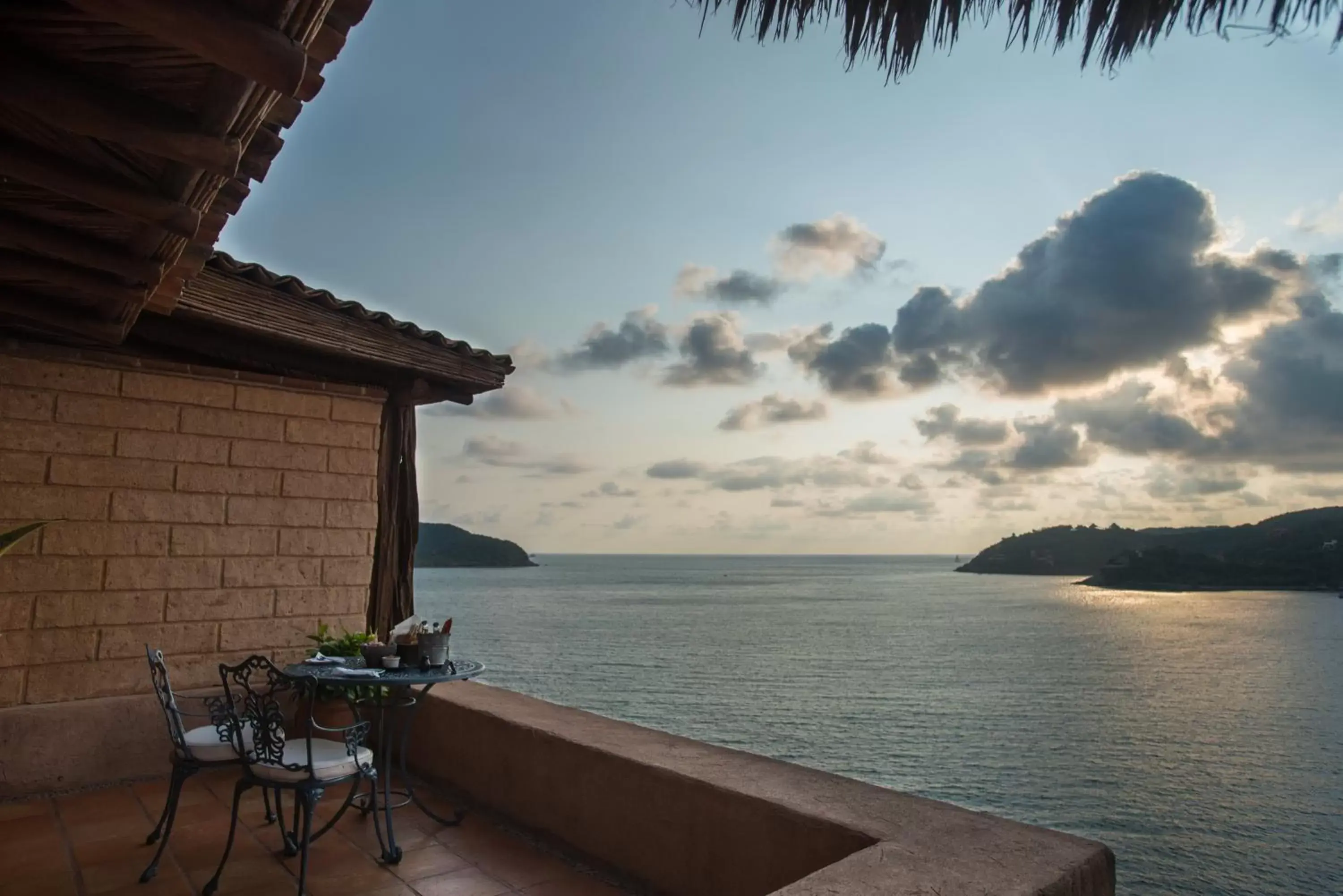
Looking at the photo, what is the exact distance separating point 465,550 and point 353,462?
109m

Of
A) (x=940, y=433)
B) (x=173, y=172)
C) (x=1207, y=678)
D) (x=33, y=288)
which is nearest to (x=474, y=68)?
(x=33, y=288)

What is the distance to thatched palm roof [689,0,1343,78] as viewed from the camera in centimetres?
140

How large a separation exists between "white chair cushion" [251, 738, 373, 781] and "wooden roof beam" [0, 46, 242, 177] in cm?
182

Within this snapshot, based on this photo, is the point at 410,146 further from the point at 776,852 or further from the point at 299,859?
the point at 776,852

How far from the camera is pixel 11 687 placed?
3.37 meters

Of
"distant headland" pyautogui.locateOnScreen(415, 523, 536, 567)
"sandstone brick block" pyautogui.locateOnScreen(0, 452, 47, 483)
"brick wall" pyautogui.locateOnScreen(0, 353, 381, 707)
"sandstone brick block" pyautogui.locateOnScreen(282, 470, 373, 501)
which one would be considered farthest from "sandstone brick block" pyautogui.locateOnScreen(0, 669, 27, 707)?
"distant headland" pyautogui.locateOnScreen(415, 523, 536, 567)

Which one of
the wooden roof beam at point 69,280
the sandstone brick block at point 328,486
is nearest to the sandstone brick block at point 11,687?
the sandstone brick block at point 328,486

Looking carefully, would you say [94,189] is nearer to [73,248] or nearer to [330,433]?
[73,248]

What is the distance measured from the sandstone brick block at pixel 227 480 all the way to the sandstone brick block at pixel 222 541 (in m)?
0.18

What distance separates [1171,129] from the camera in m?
9.86

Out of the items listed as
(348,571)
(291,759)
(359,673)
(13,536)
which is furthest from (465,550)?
(291,759)

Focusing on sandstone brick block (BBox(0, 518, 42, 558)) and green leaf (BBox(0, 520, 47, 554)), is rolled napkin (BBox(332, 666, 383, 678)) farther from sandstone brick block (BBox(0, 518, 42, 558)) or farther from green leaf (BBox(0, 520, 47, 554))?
sandstone brick block (BBox(0, 518, 42, 558))

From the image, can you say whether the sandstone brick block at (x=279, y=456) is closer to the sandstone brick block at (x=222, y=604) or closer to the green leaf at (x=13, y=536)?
the sandstone brick block at (x=222, y=604)

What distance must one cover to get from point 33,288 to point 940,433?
52.0 metres
